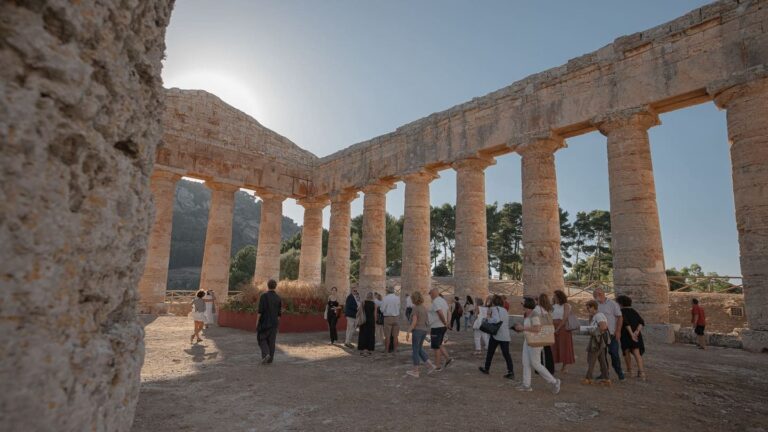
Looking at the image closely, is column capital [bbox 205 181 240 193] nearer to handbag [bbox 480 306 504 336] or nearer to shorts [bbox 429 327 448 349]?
shorts [bbox 429 327 448 349]

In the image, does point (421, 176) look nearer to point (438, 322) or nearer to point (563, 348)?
point (438, 322)

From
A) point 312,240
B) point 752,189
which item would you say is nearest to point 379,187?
point 312,240

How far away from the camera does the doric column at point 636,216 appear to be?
39.3 ft

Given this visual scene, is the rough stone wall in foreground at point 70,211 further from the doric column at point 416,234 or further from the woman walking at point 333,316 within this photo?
the doric column at point 416,234

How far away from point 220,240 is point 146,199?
2001 cm

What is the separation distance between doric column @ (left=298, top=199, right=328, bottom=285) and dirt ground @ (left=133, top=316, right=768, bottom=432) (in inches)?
556

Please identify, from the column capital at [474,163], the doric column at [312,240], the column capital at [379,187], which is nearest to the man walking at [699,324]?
the column capital at [474,163]

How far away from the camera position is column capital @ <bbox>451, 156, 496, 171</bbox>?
55.1 feet

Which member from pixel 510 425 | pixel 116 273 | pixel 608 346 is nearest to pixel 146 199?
pixel 116 273

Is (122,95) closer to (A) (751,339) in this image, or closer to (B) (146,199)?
(B) (146,199)

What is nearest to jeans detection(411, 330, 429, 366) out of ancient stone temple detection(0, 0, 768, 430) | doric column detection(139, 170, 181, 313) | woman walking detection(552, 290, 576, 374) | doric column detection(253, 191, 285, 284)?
woman walking detection(552, 290, 576, 374)

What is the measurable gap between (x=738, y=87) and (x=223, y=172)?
811 inches

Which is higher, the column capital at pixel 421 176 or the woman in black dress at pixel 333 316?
the column capital at pixel 421 176

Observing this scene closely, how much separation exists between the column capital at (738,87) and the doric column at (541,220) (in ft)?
15.1
